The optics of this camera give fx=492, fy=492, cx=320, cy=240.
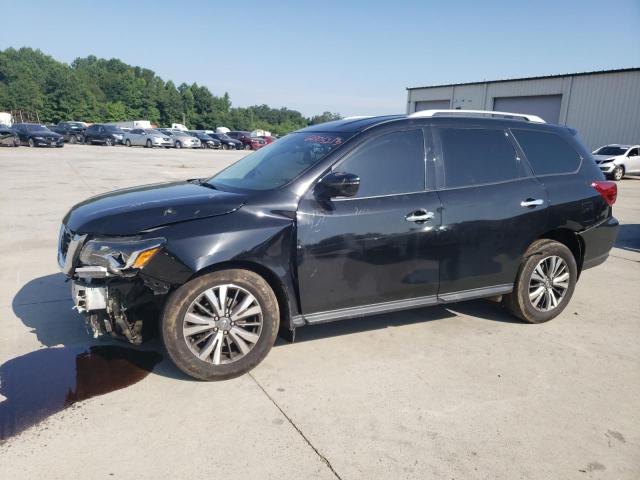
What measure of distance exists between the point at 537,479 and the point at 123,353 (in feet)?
9.80

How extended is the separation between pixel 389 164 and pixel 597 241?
2.46 meters

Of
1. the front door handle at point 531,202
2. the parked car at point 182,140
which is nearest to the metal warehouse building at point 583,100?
the parked car at point 182,140

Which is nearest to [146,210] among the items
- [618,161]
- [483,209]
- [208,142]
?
[483,209]

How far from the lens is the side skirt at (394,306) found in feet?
12.0

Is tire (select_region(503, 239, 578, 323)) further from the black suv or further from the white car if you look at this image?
the white car

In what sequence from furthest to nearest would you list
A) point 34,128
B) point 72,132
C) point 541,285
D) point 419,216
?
point 72,132 → point 34,128 → point 541,285 → point 419,216

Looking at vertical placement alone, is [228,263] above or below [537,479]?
above

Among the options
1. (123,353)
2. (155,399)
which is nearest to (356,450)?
(155,399)

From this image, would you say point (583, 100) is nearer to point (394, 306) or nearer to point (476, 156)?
point (476, 156)

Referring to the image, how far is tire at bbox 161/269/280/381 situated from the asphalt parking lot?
13 centimetres

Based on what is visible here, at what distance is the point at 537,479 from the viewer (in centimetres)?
Answer: 256

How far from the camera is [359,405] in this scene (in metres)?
3.21

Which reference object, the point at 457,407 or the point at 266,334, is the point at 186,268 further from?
the point at 457,407

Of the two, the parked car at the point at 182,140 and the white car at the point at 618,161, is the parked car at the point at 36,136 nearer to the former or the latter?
the parked car at the point at 182,140
